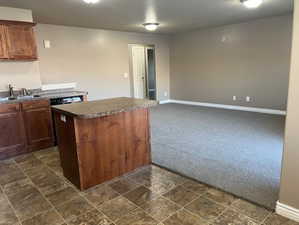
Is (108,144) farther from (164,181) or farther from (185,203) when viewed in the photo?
(185,203)

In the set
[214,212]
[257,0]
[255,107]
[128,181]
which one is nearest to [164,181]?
[128,181]

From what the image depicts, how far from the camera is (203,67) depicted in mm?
6887

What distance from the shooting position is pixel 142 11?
4.19 meters

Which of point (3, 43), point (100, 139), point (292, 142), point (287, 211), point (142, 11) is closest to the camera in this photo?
point (292, 142)

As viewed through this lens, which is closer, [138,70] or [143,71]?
[138,70]

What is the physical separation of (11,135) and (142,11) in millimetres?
3149

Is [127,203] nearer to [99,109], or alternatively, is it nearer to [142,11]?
[99,109]

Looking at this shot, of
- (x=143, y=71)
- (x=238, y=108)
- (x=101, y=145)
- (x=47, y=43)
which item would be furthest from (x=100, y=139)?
(x=143, y=71)

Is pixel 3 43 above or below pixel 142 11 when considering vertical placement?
below

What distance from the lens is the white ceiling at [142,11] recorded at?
143 inches

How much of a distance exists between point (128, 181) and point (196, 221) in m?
0.97

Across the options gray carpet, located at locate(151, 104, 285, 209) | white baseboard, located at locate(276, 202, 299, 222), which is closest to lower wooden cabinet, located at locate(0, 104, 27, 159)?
gray carpet, located at locate(151, 104, 285, 209)

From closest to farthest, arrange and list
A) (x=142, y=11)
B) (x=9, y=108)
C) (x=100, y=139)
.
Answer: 1. (x=100, y=139)
2. (x=9, y=108)
3. (x=142, y=11)

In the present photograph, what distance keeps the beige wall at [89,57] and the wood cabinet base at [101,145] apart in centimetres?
311
